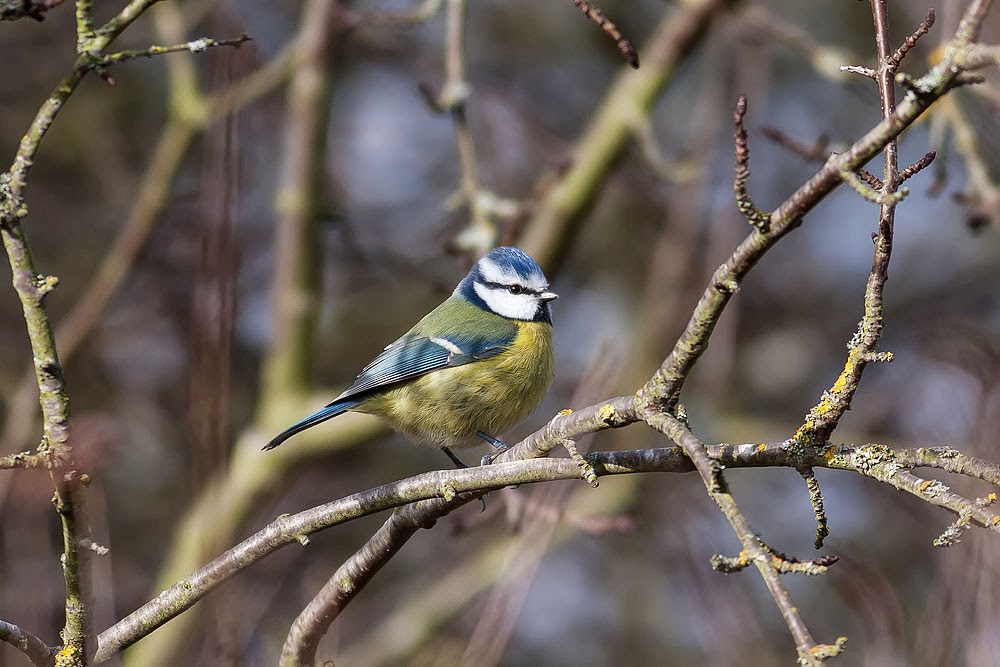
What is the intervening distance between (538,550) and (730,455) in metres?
1.32

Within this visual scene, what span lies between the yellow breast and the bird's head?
35 cm

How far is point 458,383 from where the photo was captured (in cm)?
360

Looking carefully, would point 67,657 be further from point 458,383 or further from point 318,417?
point 458,383

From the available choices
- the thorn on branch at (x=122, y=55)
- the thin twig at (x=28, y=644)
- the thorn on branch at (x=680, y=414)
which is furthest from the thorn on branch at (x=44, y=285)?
the thorn on branch at (x=680, y=414)

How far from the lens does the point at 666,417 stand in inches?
62.6

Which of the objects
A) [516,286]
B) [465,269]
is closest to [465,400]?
[516,286]

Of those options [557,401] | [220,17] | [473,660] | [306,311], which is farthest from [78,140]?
[473,660]

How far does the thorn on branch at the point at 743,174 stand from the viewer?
134cm

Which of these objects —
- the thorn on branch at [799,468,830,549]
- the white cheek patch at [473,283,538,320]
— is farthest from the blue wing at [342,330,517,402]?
the thorn on branch at [799,468,830,549]

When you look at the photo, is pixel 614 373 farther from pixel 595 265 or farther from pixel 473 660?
pixel 595 265

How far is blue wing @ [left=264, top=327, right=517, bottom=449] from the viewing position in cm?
354

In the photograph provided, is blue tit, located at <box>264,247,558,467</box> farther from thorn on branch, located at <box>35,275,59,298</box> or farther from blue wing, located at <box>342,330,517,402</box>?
thorn on branch, located at <box>35,275,59,298</box>

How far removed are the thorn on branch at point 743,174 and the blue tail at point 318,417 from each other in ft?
6.94

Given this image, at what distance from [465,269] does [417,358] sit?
791 mm
